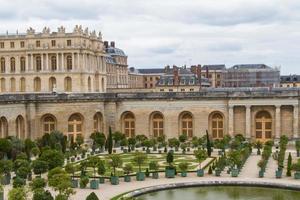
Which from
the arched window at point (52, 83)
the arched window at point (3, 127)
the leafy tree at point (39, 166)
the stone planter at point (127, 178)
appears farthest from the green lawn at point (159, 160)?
the arched window at point (52, 83)

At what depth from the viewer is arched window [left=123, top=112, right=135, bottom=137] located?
52.7 metres

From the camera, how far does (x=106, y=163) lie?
3712cm

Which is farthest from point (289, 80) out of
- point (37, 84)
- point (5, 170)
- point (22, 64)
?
point (5, 170)

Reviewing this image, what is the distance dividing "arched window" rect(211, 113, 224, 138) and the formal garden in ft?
10.9

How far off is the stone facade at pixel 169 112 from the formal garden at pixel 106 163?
276 cm

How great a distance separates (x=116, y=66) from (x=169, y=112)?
169 feet

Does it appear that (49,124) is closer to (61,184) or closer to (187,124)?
(187,124)

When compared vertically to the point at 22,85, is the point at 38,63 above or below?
above

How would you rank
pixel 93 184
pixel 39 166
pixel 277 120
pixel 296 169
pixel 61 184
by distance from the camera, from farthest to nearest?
pixel 277 120 < pixel 296 169 < pixel 39 166 < pixel 93 184 < pixel 61 184

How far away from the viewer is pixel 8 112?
4547cm

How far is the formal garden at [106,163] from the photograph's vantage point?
27.2 meters

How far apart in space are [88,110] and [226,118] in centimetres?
1265

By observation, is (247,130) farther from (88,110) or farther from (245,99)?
(88,110)

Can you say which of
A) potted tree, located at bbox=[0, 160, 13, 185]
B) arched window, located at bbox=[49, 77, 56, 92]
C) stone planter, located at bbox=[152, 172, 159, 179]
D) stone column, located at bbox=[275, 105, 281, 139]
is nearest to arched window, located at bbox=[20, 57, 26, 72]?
arched window, located at bbox=[49, 77, 56, 92]
